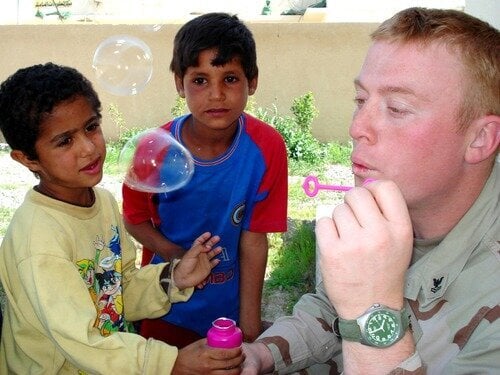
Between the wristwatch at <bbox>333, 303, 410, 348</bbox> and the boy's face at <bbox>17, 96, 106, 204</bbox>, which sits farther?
the boy's face at <bbox>17, 96, 106, 204</bbox>

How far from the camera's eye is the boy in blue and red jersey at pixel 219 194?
9.34 feet

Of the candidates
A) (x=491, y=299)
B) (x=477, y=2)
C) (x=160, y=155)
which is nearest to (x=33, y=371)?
(x=160, y=155)

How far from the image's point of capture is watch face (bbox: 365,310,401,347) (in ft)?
4.23

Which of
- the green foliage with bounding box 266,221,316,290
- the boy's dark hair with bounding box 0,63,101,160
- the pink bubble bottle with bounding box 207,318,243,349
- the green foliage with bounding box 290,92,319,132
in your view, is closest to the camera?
the pink bubble bottle with bounding box 207,318,243,349

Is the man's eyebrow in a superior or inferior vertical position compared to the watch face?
superior

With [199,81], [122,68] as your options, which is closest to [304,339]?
[199,81]

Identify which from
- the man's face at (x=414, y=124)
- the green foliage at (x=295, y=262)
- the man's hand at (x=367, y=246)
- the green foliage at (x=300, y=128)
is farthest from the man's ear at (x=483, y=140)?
the green foliage at (x=300, y=128)

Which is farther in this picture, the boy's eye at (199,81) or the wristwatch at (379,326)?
the boy's eye at (199,81)

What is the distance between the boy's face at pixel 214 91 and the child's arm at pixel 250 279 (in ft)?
1.76

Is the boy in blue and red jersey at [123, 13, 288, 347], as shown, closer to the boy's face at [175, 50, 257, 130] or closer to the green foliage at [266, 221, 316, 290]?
the boy's face at [175, 50, 257, 130]

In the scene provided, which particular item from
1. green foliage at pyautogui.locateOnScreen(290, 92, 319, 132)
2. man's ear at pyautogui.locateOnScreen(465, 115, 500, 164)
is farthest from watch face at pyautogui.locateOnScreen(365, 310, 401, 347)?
green foliage at pyautogui.locateOnScreen(290, 92, 319, 132)

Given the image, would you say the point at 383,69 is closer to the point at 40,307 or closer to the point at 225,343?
the point at 225,343

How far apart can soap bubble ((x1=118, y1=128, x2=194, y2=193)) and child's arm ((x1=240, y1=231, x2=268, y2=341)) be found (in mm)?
465

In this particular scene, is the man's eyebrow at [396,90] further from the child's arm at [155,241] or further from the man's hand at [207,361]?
the child's arm at [155,241]
